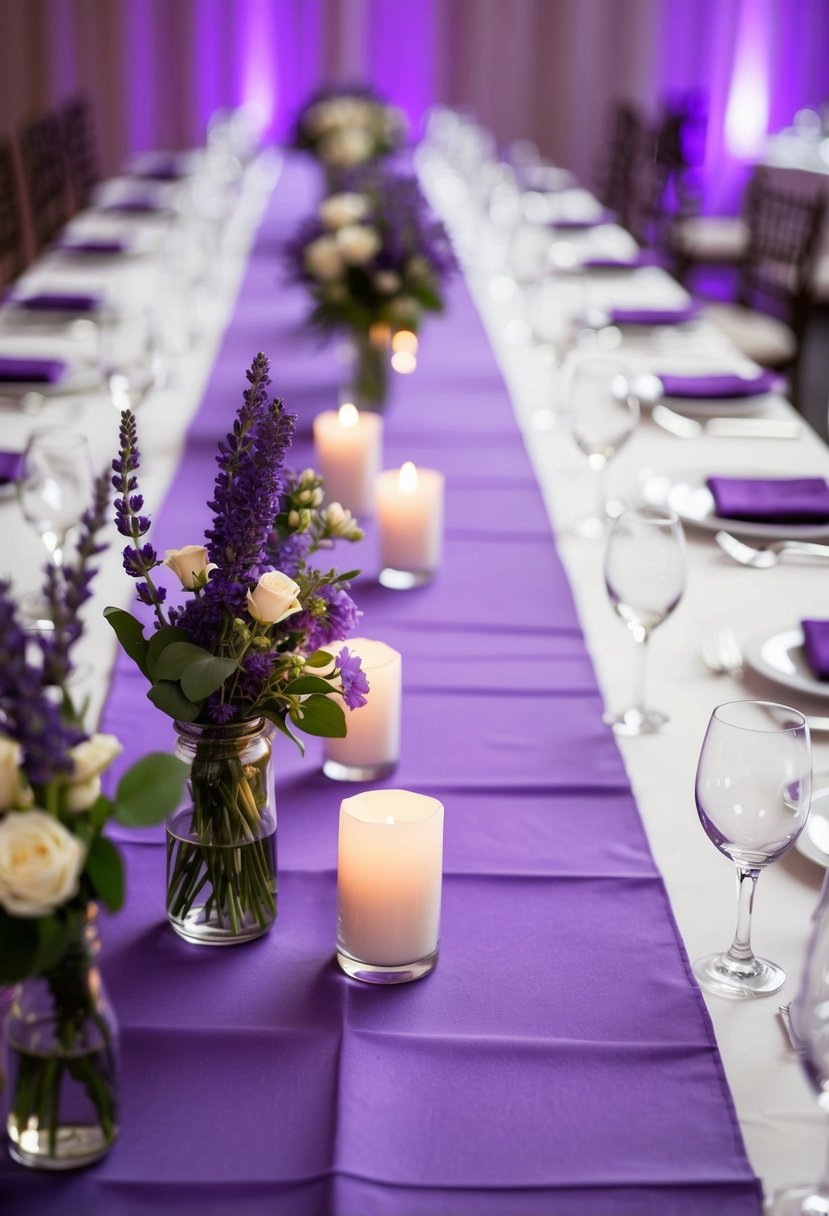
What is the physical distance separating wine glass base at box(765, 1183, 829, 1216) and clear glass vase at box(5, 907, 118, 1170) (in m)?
0.39

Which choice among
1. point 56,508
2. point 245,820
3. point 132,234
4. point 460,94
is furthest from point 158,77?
point 245,820

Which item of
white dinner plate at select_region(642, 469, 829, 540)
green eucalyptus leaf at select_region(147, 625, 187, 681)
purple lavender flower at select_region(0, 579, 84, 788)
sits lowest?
white dinner plate at select_region(642, 469, 829, 540)

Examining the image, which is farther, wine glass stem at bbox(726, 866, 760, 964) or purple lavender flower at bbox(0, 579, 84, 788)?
wine glass stem at bbox(726, 866, 760, 964)

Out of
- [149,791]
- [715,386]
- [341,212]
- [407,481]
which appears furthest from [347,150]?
[149,791]

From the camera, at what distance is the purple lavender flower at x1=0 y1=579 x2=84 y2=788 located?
0.69 m

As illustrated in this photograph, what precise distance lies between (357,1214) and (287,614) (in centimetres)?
37

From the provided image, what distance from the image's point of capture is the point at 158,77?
808 cm

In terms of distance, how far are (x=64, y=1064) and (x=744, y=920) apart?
0.49m

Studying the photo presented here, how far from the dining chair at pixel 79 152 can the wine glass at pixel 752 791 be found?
545cm

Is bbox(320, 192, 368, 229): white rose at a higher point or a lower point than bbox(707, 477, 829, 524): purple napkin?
higher

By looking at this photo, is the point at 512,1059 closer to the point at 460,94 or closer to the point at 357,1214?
the point at 357,1214

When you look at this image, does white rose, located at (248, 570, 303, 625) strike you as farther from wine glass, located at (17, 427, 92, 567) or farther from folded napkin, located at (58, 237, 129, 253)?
folded napkin, located at (58, 237, 129, 253)

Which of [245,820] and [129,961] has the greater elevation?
[245,820]

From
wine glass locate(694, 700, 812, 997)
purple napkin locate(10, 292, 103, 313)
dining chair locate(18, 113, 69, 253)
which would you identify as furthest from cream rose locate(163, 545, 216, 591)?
dining chair locate(18, 113, 69, 253)
